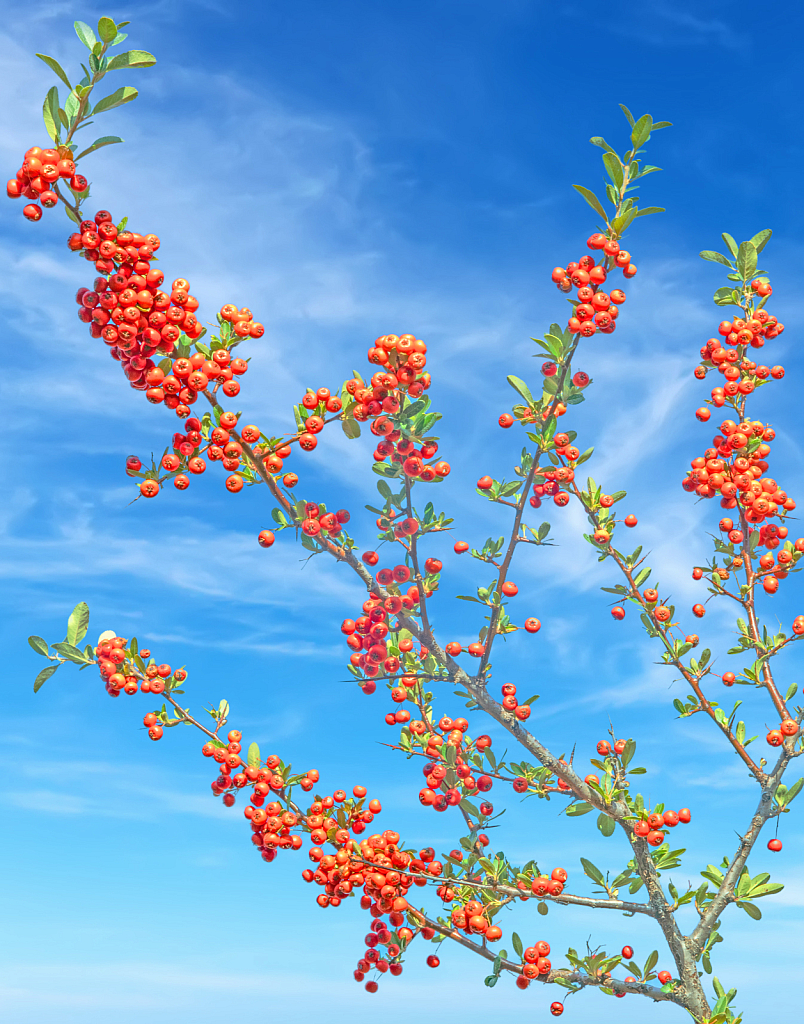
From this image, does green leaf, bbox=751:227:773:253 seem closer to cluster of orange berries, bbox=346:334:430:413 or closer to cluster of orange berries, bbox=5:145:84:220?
cluster of orange berries, bbox=346:334:430:413

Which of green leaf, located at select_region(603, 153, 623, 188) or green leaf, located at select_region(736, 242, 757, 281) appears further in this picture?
green leaf, located at select_region(736, 242, 757, 281)

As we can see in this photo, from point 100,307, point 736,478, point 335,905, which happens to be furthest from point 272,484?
point 736,478

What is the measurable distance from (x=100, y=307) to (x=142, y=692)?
340 cm

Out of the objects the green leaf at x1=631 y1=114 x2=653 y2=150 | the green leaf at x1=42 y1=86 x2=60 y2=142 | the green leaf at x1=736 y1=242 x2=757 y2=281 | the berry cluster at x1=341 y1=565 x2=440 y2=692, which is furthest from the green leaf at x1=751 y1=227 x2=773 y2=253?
the green leaf at x1=42 y1=86 x2=60 y2=142

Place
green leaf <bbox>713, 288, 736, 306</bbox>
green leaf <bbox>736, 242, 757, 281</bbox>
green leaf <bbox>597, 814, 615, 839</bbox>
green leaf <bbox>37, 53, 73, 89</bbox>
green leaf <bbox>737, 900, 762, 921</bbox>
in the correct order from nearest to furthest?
green leaf <bbox>37, 53, 73, 89</bbox> → green leaf <bbox>737, 900, 762, 921</bbox> → green leaf <bbox>597, 814, 615, 839</bbox> → green leaf <bbox>736, 242, 757, 281</bbox> → green leaf <bbox>713, 288, 736, 306</bbox>

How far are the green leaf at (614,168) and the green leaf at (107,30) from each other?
4.04 m

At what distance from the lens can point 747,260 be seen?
29.8 ft

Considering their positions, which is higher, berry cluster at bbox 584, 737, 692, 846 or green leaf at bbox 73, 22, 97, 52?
green leaf at bbox 73, 22, 97, 52

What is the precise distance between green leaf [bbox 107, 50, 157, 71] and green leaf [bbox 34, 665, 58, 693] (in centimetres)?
494

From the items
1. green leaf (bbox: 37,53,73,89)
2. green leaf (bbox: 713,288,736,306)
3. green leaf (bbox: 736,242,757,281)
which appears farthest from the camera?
green leaf (bbox: 713,288,736,306)

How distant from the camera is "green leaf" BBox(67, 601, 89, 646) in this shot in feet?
24.0

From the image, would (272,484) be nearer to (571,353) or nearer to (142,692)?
(142,692)

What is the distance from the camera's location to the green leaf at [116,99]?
6.30m

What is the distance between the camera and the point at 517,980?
8.26m
